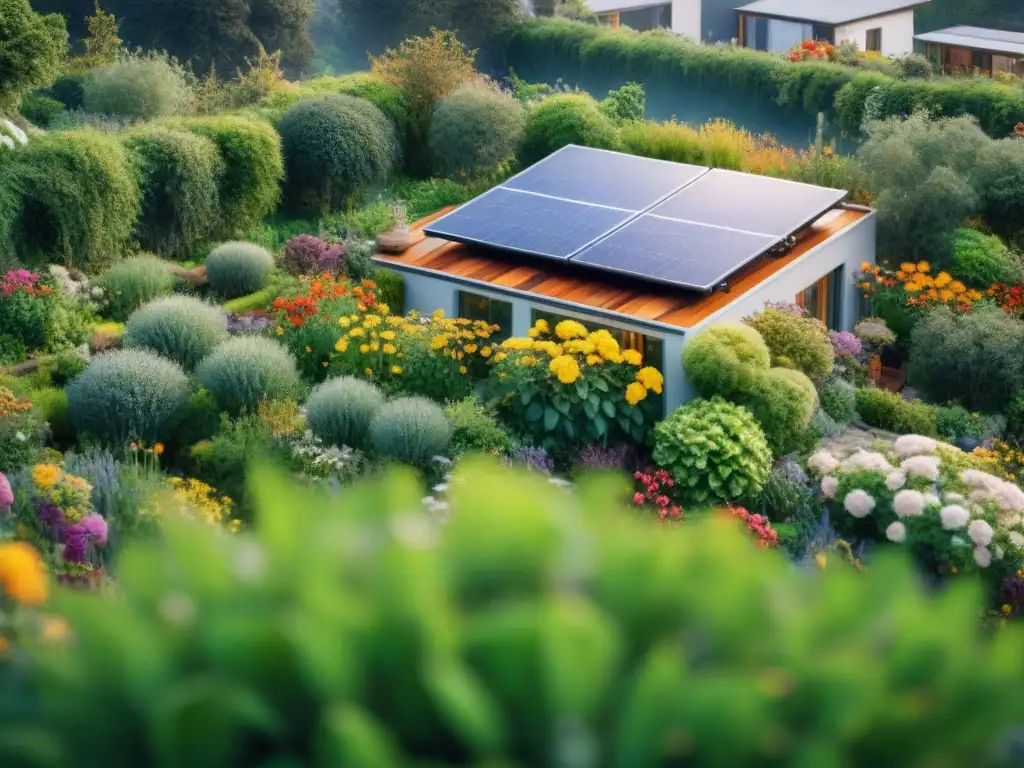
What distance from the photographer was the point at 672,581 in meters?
2.51

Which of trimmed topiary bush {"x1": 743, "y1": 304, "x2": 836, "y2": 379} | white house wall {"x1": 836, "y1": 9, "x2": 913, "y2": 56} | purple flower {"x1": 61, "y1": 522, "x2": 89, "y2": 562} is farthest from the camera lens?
white house wall {"x1": 836, "y1": 9, "x2": 913, "y2": 56}

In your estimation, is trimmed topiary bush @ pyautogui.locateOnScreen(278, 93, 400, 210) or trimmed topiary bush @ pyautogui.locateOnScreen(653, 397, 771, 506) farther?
trimmed topiary bush @ pyautogui.locateOnScreen(278, 93, 400, 210)

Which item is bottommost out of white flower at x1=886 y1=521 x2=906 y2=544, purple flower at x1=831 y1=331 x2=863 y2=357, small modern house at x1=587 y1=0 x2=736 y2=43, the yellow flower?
small modern house at x1=587 y1=0 x2=736 y2=43

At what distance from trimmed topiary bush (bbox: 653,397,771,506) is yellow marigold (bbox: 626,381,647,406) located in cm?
36

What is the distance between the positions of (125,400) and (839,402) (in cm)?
752

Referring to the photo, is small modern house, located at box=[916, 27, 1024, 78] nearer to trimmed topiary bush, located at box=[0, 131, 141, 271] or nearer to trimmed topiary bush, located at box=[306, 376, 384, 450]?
trimmed topiary bush, located at box=[0, 131, 141, 271]

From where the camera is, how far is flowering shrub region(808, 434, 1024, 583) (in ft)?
38.1

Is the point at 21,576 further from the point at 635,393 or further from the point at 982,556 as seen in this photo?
the point at 635,393

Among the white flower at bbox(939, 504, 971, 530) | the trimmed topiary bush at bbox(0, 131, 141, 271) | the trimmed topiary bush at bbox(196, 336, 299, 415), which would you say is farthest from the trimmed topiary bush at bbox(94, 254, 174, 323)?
the white flower at bbox(939, 504, 971, 530)

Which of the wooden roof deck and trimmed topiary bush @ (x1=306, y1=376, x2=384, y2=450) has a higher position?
the wooden roof deck

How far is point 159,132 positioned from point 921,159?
983 centimetres

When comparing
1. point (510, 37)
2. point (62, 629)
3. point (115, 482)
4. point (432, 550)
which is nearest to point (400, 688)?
point (432, 550)

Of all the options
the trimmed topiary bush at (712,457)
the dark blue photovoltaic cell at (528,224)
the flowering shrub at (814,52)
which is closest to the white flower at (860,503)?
the trimmed topiary bush at (712,457)

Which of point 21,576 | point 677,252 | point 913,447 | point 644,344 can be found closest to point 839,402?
point 644,344
